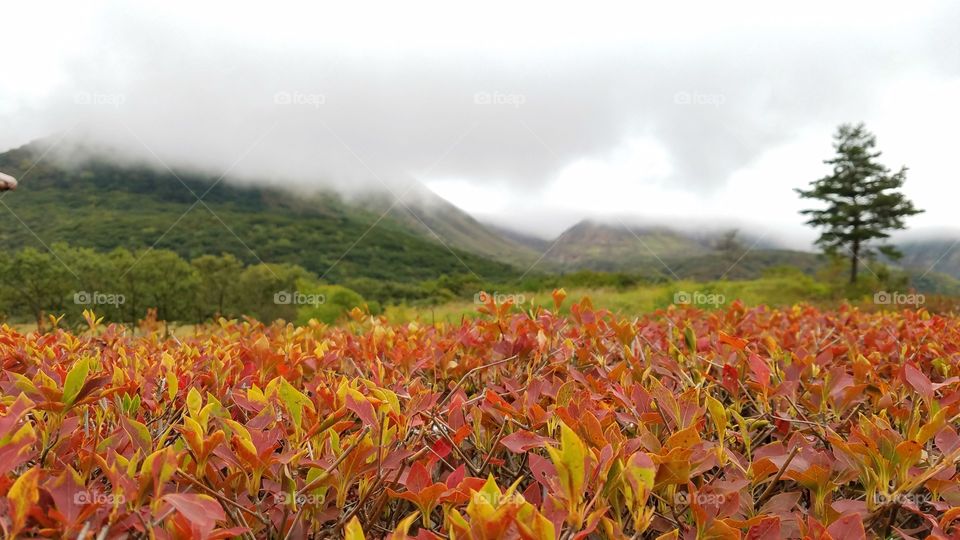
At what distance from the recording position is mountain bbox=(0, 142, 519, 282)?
208 feet

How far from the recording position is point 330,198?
414ft

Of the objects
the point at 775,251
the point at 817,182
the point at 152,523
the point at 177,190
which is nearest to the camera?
the point at 152,523

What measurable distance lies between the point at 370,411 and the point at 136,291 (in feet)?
80.4

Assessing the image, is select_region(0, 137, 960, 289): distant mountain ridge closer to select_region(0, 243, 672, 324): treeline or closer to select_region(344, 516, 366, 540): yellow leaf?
select_region(0, 243, 672, 324): treeline

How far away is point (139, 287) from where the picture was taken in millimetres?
21469

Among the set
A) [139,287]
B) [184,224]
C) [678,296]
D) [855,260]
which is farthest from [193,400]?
[184,224]

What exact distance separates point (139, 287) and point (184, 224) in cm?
5835

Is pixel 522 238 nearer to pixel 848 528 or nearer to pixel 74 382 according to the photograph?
pixel 74 382

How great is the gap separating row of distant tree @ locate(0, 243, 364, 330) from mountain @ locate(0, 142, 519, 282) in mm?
25875

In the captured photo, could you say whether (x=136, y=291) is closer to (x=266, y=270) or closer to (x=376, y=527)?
(x=266, y=270)

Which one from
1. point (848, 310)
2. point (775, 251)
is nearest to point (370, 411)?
point (848, 310)

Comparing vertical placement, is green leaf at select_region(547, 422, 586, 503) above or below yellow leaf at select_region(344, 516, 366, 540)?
above

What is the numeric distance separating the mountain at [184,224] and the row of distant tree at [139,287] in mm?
25875

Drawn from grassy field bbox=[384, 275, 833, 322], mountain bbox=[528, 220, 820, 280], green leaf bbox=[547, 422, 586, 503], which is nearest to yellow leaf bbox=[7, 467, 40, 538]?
green leaf bbox=[547, 422, 586, 503]
